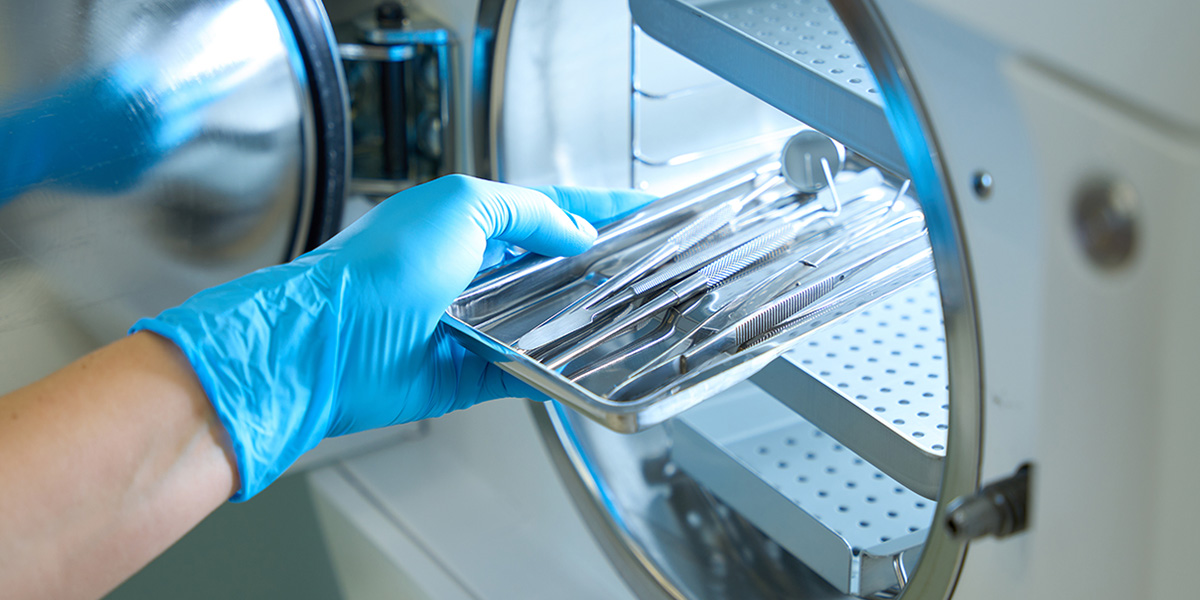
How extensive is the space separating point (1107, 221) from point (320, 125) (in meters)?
0.74

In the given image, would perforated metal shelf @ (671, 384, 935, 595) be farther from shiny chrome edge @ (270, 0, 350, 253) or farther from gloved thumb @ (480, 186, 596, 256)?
shiny chrome edge @ (270, 0, 350, 253)

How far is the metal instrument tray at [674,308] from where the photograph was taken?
0.62 m

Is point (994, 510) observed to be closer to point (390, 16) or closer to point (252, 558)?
point (390, 16)

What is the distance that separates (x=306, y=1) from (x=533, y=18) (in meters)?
0.22

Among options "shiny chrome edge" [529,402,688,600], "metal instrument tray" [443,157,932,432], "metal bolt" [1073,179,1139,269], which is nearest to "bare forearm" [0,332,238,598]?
"metal instrument tray" [443,157,932,432]

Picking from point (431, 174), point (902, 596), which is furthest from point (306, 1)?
point (902, 596)

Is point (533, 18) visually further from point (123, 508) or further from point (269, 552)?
point (269, 552)

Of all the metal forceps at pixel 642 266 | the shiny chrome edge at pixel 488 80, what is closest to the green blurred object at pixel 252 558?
the shiny chrome edge at pixel 488 80

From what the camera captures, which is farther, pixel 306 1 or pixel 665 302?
pixel 306 1

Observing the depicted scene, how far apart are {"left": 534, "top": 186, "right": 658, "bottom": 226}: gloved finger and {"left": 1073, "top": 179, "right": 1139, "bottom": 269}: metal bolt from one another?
57 centimetres

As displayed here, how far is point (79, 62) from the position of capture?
32.4 inches

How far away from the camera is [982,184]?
46 centimetres

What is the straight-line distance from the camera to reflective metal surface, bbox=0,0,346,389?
0.82 m

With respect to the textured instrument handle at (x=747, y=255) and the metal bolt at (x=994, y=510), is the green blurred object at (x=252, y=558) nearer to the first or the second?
the textured instrument handle at (x=747, y=255)
